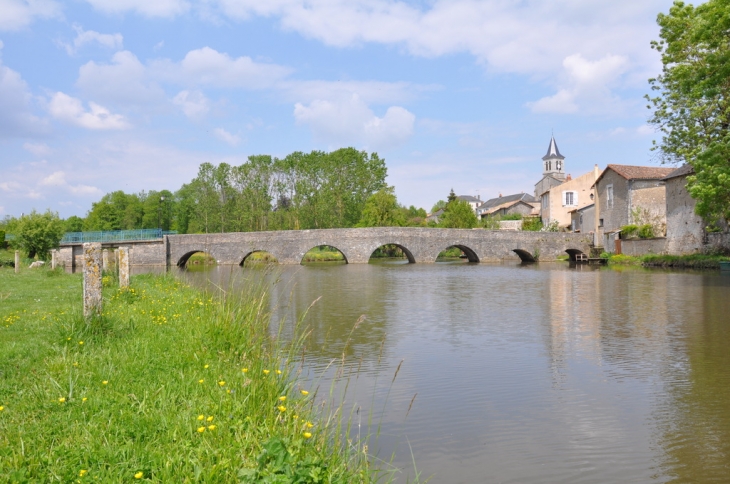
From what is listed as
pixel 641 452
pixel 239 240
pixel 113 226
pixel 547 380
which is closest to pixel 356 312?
pixel 547 380

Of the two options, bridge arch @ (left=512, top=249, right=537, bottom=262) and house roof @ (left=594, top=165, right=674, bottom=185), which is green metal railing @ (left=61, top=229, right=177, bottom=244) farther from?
house roof @ (left=594, top=165, right=674, bottom=185)

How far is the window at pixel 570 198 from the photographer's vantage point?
43.1 metres

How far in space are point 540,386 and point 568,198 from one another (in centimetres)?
4056

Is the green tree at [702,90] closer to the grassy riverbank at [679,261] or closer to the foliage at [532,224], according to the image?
the grassy riverbank at [679,261]

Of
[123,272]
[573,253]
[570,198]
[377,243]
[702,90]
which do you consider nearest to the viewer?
[123,272]

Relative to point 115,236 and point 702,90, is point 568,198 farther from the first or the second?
point 115,236

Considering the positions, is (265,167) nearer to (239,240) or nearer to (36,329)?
(239,240)

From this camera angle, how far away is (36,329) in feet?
20.3

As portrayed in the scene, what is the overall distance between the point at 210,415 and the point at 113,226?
Result: 68.6 meters

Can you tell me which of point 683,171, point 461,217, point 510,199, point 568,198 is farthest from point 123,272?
point 510,199

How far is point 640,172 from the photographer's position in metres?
31.4

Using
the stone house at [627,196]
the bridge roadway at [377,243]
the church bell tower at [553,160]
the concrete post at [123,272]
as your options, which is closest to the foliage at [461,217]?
the bridge roadway at [377,243]

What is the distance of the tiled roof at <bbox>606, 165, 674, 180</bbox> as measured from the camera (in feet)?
101

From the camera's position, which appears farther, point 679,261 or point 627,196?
point 627,196
